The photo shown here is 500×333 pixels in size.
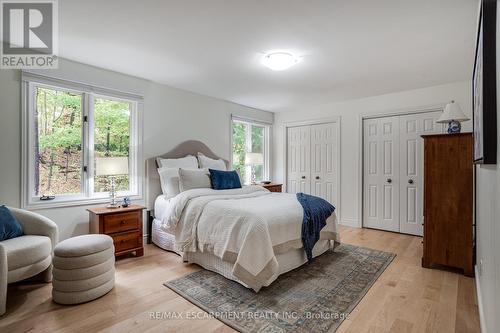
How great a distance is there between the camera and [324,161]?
5258 millimetres

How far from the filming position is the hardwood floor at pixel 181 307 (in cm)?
187

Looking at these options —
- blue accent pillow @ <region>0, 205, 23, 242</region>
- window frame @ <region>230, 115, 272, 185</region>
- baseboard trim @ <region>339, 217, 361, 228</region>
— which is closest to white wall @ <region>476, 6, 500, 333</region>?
baseboard trim @ <region>339, 217, 361, 228</region>

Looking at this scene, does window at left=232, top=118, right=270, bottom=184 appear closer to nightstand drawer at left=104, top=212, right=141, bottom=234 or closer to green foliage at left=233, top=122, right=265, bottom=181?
green foliage at left=233, top=122, right=265, bottom=181

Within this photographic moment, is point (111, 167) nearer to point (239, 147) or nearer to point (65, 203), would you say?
point (65, 203)

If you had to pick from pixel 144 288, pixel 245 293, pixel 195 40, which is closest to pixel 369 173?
pixel 245 293

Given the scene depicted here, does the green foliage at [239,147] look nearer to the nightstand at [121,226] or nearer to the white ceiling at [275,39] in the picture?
the white ceiling at [275,39]

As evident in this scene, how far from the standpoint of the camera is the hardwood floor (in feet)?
6.14

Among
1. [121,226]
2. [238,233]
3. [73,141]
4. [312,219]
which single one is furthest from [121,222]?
[312,219]

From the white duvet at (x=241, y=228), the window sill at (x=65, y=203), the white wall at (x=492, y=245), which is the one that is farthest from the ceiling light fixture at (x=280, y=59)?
the window sill at (x=65, y=203)

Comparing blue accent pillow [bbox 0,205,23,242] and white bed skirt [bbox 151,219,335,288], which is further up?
blue accent pillow [bbox 0,205,23,242]

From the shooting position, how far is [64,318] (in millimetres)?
1961

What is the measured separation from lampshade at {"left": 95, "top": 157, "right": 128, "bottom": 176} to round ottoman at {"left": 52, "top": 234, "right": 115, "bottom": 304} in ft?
3.26

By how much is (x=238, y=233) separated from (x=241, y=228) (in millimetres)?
56

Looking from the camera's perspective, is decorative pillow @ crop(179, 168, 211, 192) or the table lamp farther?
decorative pillow @ crop(179, 168, 211, 192)
